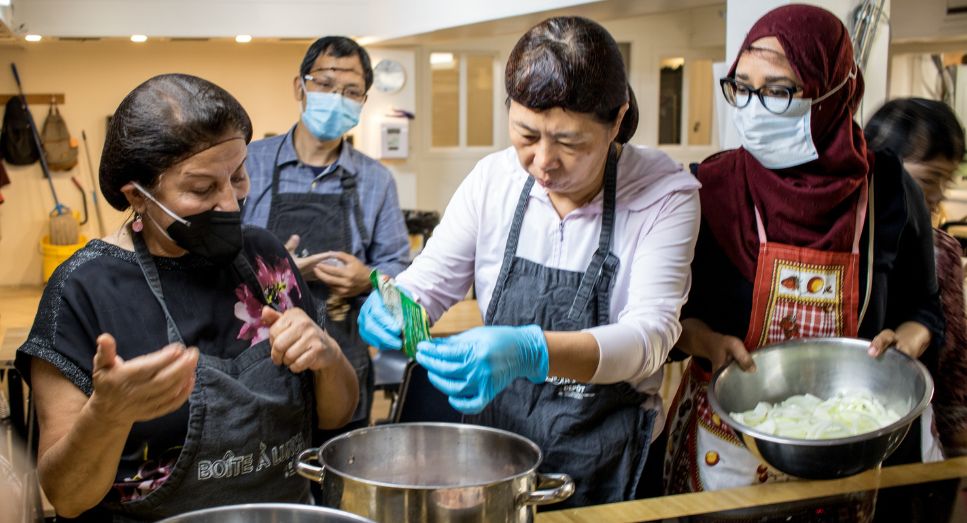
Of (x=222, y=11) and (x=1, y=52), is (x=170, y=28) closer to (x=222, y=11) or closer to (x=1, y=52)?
(x=222, y=11)

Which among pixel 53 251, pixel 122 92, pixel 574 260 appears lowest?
pixel 53 251

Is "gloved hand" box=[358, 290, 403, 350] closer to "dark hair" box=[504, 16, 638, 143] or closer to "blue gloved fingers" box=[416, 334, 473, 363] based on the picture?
"blue gloved fingers" box=[416, 334, 473, 363]

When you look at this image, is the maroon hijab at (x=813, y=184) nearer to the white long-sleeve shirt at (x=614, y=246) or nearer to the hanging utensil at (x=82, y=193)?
the white long-sleeve shirt at (x=614, y=246)

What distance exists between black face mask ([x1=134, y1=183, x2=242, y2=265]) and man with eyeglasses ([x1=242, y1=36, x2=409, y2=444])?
52.1 inches

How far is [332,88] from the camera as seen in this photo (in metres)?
3.38

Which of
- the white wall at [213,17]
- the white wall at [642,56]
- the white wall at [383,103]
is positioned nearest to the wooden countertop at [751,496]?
the white wall at [213,17]

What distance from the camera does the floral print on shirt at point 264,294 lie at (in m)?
1.80

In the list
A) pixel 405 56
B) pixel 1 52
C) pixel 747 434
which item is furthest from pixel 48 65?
pixel 747 434

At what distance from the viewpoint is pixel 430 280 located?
194 cm

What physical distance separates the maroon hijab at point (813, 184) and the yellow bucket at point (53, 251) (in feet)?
25.6

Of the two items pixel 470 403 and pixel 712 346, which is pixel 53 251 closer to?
pixel 712 346

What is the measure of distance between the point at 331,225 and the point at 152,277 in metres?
1.54

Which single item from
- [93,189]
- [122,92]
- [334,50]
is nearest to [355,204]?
[334,50]

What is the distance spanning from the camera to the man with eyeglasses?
3193mm
